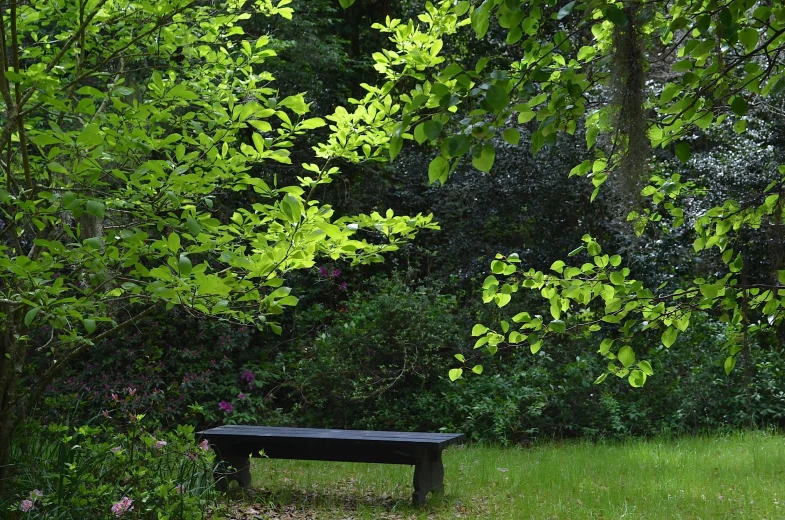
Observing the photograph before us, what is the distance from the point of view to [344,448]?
5652 mm

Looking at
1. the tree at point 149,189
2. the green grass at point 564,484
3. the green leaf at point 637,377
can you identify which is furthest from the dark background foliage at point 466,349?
the green leaf at point 637,377

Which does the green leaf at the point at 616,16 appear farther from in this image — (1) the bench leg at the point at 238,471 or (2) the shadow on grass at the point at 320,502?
(1) the bench leg at the point at 238,471

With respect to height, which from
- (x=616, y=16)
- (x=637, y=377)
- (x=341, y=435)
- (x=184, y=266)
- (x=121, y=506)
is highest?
(x=616, y=16)

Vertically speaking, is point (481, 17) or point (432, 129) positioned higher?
point (481, 17)

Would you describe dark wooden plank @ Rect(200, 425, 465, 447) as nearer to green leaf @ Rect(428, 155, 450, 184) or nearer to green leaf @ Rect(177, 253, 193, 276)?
green leaf @ Rect(177, 253, 193, 276)

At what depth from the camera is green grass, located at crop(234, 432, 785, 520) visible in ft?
17.6

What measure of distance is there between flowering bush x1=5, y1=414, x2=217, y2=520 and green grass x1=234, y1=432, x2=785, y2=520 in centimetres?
95

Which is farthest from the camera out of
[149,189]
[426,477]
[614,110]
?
[426,477]

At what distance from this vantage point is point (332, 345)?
9.09m

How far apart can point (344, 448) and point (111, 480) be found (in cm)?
171

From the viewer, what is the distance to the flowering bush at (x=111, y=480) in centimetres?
404

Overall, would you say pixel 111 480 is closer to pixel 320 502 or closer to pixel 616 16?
pixel 320 502

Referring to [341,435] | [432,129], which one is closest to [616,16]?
[432,129]

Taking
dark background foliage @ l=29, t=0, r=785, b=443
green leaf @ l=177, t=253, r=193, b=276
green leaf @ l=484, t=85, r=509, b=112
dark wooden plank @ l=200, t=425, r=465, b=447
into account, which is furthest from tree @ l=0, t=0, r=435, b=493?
dark background foliage @ l=29, t=0, r=785, b=443
